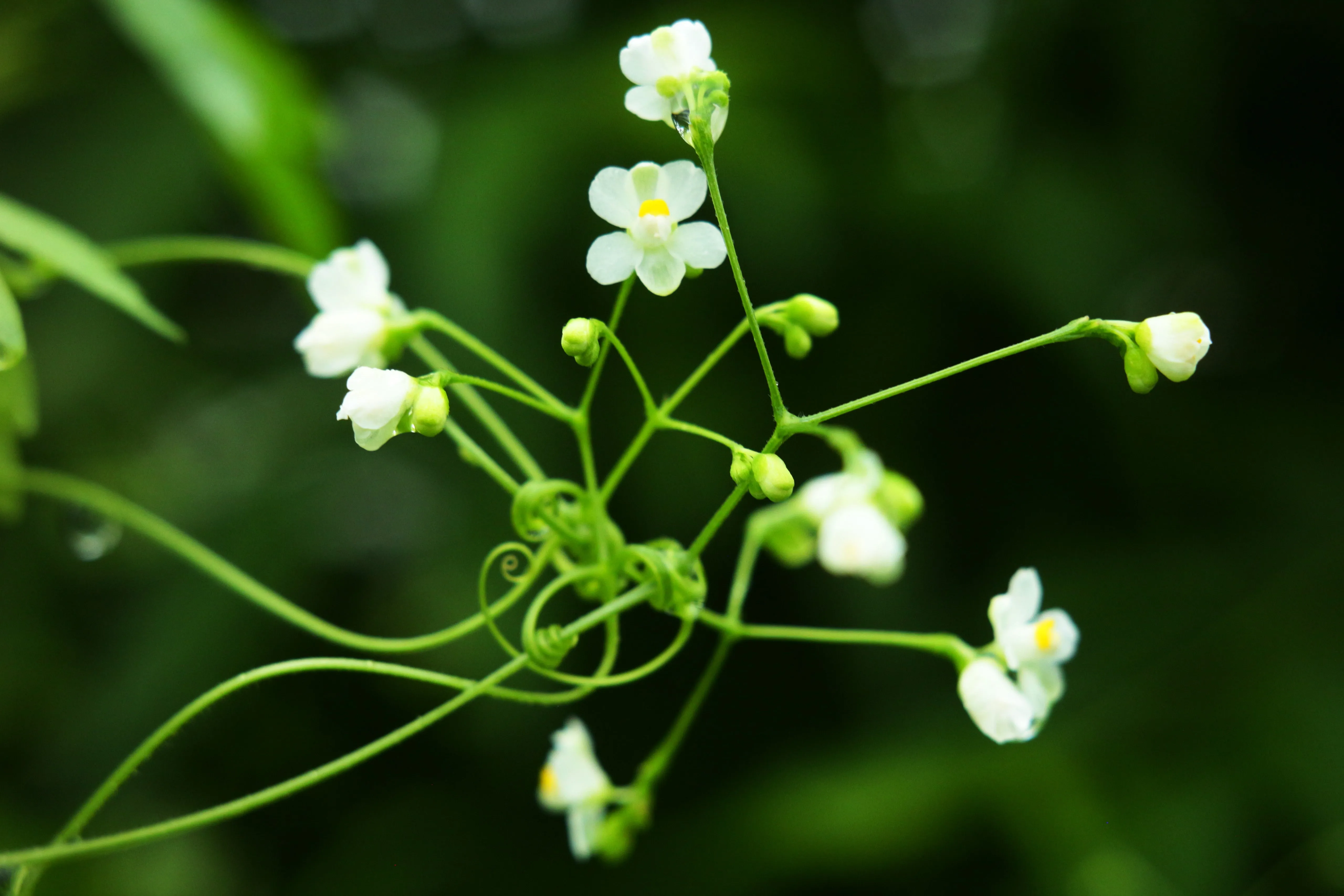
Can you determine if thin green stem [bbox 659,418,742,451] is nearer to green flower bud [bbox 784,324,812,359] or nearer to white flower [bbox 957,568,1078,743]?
green flower bud [bbox 784,324,812,359]

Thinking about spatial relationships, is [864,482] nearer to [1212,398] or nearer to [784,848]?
[784,848]

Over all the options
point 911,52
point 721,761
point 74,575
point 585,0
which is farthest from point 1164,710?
point 74,575

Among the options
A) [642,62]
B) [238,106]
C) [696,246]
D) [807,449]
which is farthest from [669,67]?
[807,449]

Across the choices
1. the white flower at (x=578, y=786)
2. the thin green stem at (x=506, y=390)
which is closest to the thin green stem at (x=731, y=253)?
the thin green stem at (x=506, y=390)

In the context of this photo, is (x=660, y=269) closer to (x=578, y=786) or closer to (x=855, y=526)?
(x=855, y=526)

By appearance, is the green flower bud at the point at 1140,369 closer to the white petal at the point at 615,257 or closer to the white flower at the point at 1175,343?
the white flower at the point at 1175,343

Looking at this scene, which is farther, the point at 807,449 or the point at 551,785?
the point at 807,449

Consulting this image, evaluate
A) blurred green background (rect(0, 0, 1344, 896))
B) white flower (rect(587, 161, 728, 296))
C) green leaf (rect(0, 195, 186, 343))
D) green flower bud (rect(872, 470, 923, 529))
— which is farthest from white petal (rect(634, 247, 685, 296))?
blurred green background (rect(0, 0, 1344, 896))
